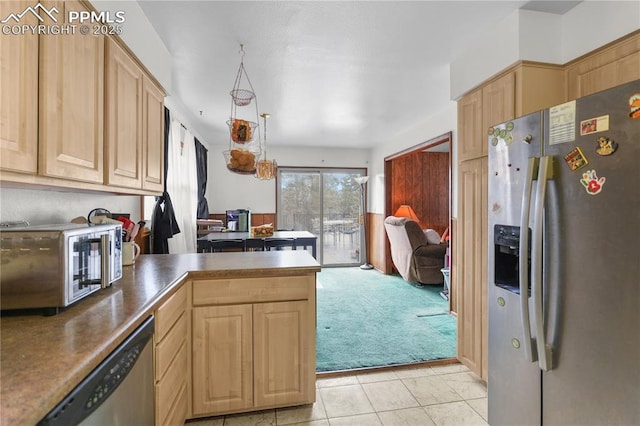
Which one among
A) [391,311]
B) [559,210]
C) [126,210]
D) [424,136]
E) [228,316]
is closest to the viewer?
[559,210]

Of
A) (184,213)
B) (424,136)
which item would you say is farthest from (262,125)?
(424,136)

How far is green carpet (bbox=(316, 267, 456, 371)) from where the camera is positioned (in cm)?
256

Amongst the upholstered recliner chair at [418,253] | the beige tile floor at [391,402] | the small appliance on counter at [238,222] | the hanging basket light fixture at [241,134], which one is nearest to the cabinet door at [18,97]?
the hanging basket light fixture at [241,134]

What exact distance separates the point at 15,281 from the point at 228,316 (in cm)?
94

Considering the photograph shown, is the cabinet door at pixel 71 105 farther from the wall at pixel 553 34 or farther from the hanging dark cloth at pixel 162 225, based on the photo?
the wall at pixel 553 34

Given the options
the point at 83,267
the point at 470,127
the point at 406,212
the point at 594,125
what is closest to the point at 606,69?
the point at 470,127

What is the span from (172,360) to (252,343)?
1.41ft

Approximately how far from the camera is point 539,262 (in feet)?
4.24

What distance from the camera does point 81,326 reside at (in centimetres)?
101

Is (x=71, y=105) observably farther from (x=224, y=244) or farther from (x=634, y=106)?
(x=224, y=244)

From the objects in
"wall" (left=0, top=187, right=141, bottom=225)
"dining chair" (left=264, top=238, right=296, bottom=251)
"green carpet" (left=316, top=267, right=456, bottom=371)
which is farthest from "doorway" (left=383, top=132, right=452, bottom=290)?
"wall" (left=0, top=187, right=141, bottom=225)

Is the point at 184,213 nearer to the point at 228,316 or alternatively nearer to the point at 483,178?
the point at 228,316

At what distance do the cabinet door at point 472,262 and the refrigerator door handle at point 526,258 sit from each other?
2.52ft

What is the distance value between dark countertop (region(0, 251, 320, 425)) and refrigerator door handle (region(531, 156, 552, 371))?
1282 millimetres
